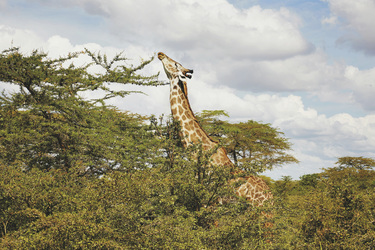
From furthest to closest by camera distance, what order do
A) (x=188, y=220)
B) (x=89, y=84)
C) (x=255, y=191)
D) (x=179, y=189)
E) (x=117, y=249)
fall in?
1. (x=89, y=84)
2. (x=255, y=191)
3. (x=179, y=189)
4. (x=188, y=220)
5. (x=117, y=249)

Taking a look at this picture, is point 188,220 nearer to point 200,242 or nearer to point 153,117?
point 200,242

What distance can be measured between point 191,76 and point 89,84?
5.42m

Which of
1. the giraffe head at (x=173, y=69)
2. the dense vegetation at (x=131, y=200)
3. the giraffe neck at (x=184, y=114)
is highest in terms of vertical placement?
the giraffe head at (x=173, y=69)

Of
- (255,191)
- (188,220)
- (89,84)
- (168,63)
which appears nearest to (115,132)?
(89,84)

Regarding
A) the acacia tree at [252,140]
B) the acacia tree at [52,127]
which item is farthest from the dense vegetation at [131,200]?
the acacia tree at [252,140]

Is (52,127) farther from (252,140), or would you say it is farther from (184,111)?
(252,140)

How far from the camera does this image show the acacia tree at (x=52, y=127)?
43.5 ft

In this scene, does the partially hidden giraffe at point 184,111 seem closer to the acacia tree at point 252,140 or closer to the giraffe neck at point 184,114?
the giraffe neck at point 184,114

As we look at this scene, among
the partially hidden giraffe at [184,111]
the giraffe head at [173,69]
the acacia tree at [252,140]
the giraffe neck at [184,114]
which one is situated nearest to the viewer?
the partially hidden giraffe at [184,111]

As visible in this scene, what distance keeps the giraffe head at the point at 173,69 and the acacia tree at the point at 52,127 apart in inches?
99.5

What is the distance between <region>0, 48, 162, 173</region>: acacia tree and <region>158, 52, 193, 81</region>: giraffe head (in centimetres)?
253

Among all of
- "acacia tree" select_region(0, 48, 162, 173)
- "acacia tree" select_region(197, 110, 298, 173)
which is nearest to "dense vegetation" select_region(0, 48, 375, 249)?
"acacia tree" select_region(0, 48, 162, 173)

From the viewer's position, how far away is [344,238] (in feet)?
24.2

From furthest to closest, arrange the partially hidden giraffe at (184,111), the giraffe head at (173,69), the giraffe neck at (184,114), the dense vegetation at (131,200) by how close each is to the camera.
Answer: the giraffe head at (173,69)
the giraffe neck at (184,114)
the partially hidden giraffe at (184,111)
the dense vegetation at (131,200)
